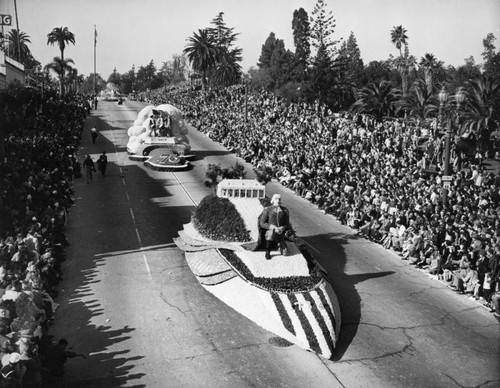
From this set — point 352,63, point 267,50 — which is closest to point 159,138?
point 352,63

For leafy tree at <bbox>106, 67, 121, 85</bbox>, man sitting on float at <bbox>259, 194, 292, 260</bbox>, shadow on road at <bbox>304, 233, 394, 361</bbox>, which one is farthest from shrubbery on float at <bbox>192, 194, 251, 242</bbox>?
leafy tree at <bbox>106, 67, 121, 85</bbox>

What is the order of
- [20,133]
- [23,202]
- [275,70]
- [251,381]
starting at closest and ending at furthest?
[251,381] → [23,202] → [20,133] → [275,70]

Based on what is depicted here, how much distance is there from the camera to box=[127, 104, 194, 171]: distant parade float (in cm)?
4022

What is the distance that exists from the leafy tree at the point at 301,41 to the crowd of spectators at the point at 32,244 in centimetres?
3780

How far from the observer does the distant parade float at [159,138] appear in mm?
40219

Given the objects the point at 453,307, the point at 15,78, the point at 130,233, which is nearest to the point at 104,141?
the point at 15,78

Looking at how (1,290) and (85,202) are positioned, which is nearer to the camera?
(1,290)

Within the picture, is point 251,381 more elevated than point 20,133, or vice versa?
point 20,133

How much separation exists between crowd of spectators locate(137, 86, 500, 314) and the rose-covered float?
5789 mm

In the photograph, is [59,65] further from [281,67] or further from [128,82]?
[128,82]

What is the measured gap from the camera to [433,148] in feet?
101

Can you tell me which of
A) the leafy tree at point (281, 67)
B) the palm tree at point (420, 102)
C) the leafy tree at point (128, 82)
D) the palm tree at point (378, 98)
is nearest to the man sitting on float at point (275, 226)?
the palm tree at point (378, 98)

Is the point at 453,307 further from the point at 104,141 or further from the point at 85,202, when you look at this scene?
the point at 104,141

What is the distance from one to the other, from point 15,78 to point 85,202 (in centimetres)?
2374
